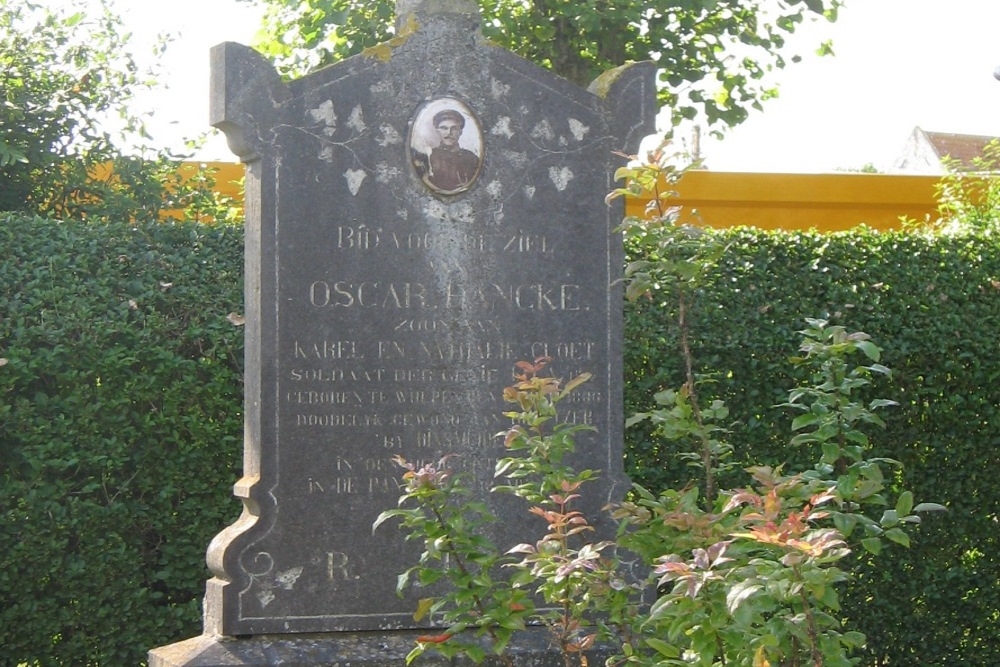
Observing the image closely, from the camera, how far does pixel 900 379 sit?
277 inches

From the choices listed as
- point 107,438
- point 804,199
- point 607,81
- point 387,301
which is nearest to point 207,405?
point 107,438

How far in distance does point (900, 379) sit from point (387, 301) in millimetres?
3139

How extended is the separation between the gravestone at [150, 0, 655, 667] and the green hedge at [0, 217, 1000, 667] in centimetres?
151

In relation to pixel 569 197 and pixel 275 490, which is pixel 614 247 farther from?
pixel 275 490

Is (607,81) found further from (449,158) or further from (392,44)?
(392,44)

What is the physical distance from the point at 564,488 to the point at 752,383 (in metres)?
3.21

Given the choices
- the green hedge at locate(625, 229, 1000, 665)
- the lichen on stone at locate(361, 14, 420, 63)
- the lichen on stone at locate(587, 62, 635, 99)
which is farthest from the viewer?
the green hedge at locate(625, 229, 1000, 665)

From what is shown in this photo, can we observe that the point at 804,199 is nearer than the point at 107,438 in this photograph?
No

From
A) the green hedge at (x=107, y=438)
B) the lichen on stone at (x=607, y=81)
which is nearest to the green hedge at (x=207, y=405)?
the green hedge at (x=107, y=438)

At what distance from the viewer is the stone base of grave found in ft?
15.7

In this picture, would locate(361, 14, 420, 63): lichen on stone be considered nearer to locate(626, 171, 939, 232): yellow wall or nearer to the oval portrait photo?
the oval portrait photo

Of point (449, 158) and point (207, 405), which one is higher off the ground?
point (449, 158)

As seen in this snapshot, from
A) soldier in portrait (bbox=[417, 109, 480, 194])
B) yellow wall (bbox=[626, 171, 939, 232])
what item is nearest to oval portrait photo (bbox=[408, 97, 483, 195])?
soldier in portrait (bbox=[417, 109, 480, 194])

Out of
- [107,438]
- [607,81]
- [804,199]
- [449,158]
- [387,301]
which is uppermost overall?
[804,199]
